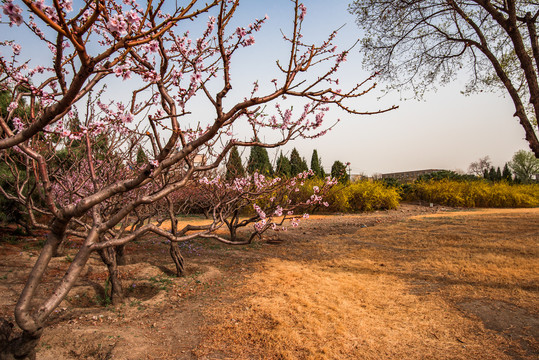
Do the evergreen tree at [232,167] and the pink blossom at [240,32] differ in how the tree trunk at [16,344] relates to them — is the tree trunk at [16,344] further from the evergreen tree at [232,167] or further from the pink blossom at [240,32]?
the evergreen tree at [232,167]

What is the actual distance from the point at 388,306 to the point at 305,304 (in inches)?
39.0

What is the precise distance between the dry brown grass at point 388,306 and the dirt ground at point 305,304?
16mm

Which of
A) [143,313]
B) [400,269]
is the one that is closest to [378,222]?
[400,269]

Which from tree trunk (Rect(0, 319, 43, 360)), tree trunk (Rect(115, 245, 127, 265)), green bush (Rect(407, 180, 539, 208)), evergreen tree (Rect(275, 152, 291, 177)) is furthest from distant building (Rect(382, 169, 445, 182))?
tree trunk (Rect(0, 319, 43, 360))

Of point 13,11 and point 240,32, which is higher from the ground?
point 240,32

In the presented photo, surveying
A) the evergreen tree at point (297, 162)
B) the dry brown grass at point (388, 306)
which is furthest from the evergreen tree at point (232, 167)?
the evergreen tree at point (297, 162)

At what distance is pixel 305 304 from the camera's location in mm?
3584

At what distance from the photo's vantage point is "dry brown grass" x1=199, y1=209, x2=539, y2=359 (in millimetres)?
2703

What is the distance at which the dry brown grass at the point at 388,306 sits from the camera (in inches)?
106

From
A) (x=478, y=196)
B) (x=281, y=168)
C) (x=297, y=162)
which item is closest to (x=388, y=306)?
(x=281, y=168)

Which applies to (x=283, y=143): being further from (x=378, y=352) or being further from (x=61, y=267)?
(x=61, y=267)

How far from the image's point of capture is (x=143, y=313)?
340cm

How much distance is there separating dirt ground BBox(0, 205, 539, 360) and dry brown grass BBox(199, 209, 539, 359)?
2 cm

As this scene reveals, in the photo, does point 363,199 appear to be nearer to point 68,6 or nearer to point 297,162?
point 297,162
